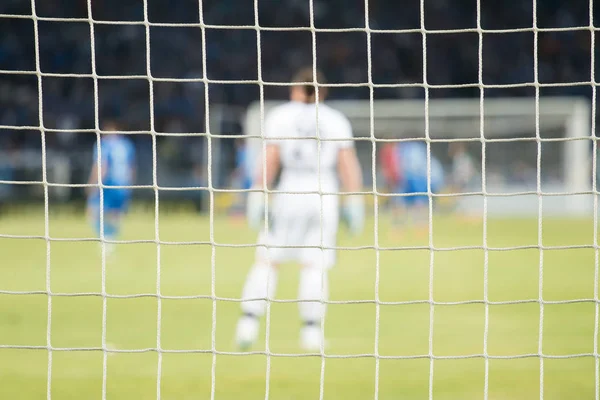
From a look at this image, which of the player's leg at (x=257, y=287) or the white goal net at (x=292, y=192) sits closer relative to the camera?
the white goal net at (x=292, y=192)

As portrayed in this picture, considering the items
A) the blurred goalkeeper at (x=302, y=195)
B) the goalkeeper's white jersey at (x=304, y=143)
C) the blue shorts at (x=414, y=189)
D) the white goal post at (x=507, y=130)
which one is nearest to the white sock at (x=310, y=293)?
the blurred goalkeeper at (x=302, y=195)

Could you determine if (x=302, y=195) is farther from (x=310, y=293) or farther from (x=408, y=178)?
(x=408, y=178)

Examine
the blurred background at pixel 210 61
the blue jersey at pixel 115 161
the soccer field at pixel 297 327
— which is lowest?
the soccer field at pixel 297 327

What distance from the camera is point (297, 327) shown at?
17.8 feet

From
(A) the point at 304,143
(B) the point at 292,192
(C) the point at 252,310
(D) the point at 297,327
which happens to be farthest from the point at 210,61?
(B) the point at 292,192

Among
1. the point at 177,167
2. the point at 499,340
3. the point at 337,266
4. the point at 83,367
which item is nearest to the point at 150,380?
the point at 83,367

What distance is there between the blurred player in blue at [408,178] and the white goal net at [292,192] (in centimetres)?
49

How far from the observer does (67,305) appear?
6242mm

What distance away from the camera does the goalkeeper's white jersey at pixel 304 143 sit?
475cm

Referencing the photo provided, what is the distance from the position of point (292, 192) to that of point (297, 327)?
7.25ft

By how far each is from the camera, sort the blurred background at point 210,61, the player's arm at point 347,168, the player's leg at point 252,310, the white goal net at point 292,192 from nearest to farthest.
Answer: the white goal net at point 292,192 < the player's leg at point 252,310 < the player's arm at point 347,168 < the blurred background at point 210,61

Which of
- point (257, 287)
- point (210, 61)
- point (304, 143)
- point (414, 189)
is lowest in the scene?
point (257, 287)

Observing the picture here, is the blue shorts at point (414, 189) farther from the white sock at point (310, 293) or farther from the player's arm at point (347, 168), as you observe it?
the white sock at point (310, 293)

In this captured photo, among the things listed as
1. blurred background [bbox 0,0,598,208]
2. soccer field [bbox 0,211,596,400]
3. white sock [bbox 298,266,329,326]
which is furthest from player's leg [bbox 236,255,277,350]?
blurred background [bbox 0,0,598,208]
